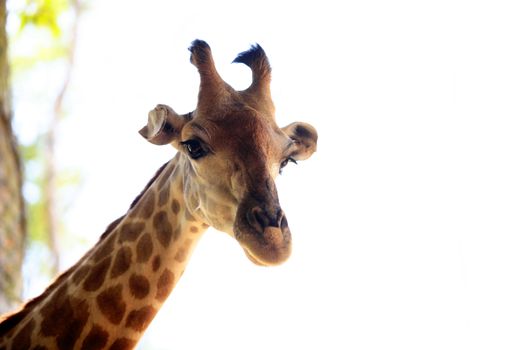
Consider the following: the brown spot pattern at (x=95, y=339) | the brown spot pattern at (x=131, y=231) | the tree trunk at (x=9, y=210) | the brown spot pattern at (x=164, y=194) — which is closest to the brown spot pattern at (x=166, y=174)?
the brown spot pattern at (x=164, y=194)

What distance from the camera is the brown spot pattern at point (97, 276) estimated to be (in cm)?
454

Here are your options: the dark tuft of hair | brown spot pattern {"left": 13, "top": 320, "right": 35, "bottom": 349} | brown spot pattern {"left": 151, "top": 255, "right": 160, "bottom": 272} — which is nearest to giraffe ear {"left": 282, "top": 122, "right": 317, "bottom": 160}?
the dark tuft of hair

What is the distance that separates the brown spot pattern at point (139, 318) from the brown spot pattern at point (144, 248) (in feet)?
1.09

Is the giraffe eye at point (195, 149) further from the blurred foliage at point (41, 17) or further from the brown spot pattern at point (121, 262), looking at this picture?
the blurred foliage at point (41, 17)

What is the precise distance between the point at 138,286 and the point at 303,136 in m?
1.72

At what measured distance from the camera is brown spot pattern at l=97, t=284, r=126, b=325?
4.45 m

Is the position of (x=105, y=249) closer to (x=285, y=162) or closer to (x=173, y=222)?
(x=173, y=222)

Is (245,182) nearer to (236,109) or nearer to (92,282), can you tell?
(236,109)

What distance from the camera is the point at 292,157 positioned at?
16.0 feet

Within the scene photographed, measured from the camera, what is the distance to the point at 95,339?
172 inches

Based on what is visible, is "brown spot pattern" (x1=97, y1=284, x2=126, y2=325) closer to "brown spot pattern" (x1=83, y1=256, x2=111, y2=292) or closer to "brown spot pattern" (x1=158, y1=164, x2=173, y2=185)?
"brown spot pattern" (x1=83, y1=256, x2=111, y2=292)

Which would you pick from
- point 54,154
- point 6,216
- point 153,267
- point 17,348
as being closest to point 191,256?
point 153,267

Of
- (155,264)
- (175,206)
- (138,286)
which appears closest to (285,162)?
(175,206)

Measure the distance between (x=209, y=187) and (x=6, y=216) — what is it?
16.8ft
